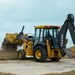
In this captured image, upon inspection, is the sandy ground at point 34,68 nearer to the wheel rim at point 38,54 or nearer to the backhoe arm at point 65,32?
the backhoe arm at point 65,32

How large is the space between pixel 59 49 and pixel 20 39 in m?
6.35

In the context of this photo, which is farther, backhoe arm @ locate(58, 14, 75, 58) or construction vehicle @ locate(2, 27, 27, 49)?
construction vehicle @ locate(2, 27, 27, 49)

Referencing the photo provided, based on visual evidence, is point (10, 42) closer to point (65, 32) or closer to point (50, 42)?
point (50, 42)

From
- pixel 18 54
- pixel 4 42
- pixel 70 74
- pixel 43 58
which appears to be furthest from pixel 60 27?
pixel 70 74

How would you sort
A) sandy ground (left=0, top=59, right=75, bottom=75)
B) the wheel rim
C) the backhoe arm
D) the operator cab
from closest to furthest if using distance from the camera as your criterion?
1. sandy ground (left=0, top=59, right=75, bottom=75)
2. the backhoe arm
3. the operator cab
4. the wheel rim

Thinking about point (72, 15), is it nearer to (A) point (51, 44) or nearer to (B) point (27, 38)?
(A) point (51, 44)

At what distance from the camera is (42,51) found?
2925 centimetres

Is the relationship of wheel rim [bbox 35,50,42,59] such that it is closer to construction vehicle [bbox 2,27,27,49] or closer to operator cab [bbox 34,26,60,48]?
operator cab [bbox 34,26,60,48]

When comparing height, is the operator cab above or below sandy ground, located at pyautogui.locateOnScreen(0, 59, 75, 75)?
above

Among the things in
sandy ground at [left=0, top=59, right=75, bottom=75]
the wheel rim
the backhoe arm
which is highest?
the backhoe arm

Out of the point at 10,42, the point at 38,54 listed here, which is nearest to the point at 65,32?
the point at 38,54

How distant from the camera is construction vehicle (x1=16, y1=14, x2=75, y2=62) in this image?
2862 centimetres

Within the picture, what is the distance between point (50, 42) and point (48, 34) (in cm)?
74

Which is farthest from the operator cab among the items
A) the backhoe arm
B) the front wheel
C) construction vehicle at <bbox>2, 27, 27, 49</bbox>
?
construction vehicle at <bbox>2, 27, 27, 49</bbox>
